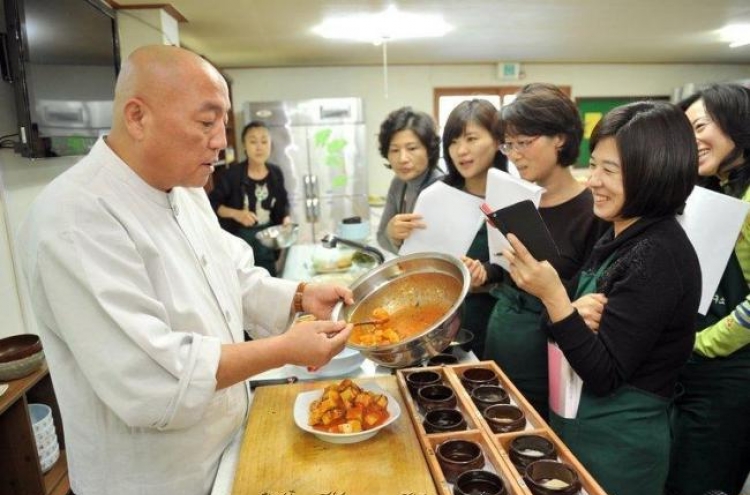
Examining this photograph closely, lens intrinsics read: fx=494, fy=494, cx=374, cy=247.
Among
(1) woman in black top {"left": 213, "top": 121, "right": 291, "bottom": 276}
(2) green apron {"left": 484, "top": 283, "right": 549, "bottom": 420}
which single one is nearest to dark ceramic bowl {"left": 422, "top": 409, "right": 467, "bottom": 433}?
(2) green apron {"left": 484, "top": 283, "right": 549, "bottom": 420}

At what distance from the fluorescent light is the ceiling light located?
247 centimetres

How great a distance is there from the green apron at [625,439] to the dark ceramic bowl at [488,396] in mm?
182

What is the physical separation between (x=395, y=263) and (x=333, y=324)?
369 millimetres

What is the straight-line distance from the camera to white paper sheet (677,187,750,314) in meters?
1.43

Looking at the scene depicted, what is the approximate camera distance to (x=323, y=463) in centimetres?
105

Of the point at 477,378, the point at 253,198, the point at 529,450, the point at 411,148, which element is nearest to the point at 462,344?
the point at 477,378

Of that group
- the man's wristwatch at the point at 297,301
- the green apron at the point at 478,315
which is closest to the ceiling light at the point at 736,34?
the green apron at the point at 478,315

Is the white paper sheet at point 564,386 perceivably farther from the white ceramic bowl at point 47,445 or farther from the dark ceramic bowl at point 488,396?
the white ceramic bowl at point 47,445

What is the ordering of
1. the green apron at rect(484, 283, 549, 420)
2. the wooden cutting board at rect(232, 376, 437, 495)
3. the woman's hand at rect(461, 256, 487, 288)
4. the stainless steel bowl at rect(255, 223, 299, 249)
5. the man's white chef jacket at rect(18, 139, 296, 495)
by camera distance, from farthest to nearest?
the stainless steel bowl at rect(255, 223, 299, 249) < the woman's hand at rect(461, 256, 487, 288) < the green apron at rect(484, 283, 549, 420) < the wooden cutting board at rect(232, 376, 437, 495) < the man's white chef jacket at rect(18, 139, 296, 495)

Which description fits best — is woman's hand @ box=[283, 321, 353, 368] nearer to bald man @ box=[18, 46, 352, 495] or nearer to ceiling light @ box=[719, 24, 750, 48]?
bald man @ box=[18, 46, 352, 495]

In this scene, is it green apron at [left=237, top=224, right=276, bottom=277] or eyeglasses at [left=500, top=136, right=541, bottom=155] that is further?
green apron at [left=237, top=224, right=276, bottom=277]

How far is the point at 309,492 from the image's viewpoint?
96cm

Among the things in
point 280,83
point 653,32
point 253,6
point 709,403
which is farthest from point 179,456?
point 280,83

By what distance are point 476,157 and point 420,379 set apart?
0.88 meters
